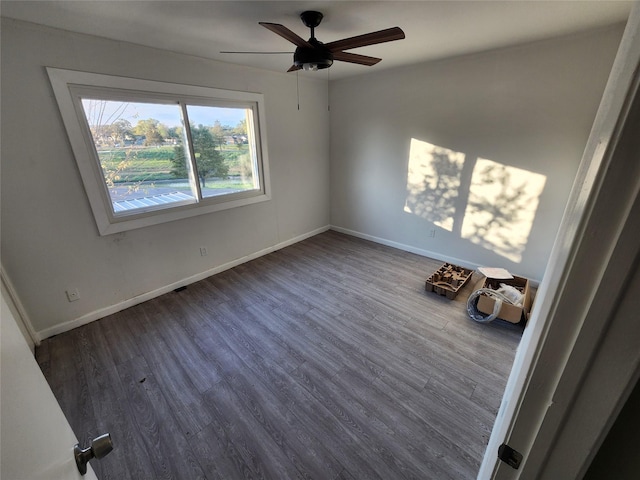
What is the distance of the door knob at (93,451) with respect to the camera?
0.61 m

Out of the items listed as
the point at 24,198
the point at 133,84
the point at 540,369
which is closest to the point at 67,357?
the point at 24,198

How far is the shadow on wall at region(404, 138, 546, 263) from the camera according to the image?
9.43ft

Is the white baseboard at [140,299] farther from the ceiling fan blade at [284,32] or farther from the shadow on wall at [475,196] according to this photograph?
the ceiling fan blade at [284,32]

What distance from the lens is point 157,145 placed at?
2.70 metres

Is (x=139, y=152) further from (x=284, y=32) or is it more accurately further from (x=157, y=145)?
(x=284, y=32)

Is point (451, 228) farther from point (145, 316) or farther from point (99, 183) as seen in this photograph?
point (99, 183)

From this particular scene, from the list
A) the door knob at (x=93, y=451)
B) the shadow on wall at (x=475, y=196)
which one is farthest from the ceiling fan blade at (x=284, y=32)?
the shadow on wall at (x=475, y=196)

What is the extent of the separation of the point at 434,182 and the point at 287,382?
9.70ft

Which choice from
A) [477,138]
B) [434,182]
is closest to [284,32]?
[477,138]

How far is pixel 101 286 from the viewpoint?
2.55 metres

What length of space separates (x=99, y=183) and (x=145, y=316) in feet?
4.35

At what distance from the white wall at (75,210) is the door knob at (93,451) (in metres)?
2.37

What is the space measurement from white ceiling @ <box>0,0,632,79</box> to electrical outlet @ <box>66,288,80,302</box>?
6.84 ft

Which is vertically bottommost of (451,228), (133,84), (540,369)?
(451,228)
